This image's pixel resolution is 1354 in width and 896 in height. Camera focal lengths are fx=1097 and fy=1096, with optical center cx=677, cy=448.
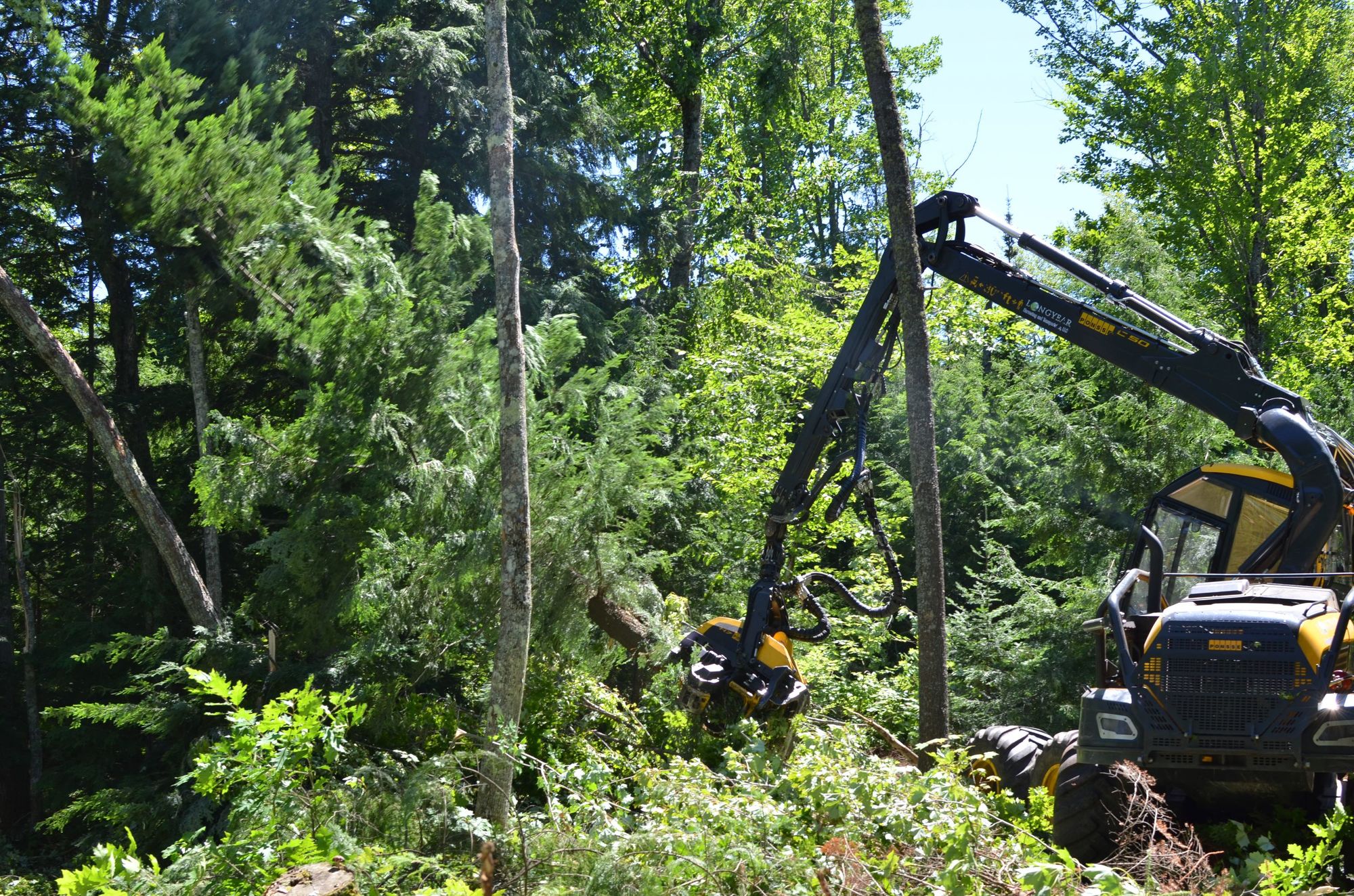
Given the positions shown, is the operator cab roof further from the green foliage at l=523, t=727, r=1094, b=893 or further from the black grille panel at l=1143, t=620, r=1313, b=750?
the green foliage at l=523, t=727, r=1094, b=893

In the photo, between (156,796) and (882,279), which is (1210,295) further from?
(156,796)

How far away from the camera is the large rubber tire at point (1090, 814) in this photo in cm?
614

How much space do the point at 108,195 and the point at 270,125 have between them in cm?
201

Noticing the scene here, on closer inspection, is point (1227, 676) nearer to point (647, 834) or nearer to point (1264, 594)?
point (1264, 594)

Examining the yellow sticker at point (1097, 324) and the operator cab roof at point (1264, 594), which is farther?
the yellow sticker at point (1097, 324)

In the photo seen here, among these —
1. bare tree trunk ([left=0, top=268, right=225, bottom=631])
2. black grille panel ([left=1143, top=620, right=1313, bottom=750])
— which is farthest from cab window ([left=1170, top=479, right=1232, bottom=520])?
bare tree trunk ([left=0, top=268, right=225, bottom=631])

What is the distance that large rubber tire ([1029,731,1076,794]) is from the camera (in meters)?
7.57

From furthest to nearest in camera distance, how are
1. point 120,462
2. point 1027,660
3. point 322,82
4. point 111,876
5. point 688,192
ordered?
point 688,192 → point 322,82 → point 1027,660 → point 120,462 → point 111,876

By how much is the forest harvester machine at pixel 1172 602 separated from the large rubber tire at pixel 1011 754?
19 millimetres

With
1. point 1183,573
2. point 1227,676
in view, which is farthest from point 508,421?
point 1227,676

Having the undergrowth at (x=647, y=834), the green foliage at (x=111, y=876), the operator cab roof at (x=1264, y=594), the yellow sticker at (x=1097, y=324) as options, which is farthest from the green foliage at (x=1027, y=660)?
the green foliage at (x=111, y=876)

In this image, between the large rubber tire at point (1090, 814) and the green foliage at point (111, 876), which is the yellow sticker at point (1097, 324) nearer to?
the large rubber tire at point (1090, 814)

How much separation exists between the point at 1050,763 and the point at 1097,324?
3.24 metres

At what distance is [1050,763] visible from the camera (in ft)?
25.5
